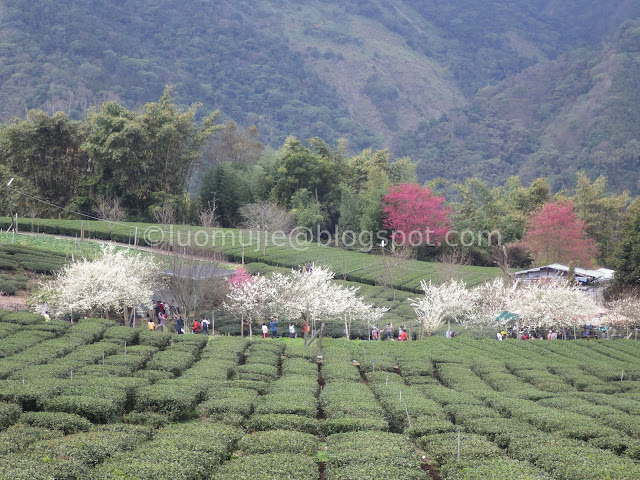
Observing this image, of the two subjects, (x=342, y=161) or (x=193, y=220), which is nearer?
(x=193, y=220)

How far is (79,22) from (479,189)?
307ft

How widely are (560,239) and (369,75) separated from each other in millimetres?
116810

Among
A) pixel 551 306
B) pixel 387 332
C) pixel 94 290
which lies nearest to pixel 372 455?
pixel 94 290

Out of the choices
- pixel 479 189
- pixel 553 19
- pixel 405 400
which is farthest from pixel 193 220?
pixel 553 19

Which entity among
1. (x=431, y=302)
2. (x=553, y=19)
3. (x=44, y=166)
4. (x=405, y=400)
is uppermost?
(x=553, y=19)

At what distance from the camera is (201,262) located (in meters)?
38.3

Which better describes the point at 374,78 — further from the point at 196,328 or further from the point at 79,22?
the point at 196,328

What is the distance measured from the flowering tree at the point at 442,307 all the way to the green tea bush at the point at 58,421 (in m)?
22.7

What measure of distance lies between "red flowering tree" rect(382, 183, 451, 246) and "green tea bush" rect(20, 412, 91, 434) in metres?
44.5

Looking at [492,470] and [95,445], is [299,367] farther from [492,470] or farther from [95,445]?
[492,470]

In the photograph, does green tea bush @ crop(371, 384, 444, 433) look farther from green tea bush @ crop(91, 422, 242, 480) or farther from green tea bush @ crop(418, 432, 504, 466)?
green tea bush @ crop(91, 422, 242, 480)

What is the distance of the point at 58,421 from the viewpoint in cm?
1584

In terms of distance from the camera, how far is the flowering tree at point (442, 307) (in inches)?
1459

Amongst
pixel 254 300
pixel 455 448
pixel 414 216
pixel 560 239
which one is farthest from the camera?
pixel 414 216
